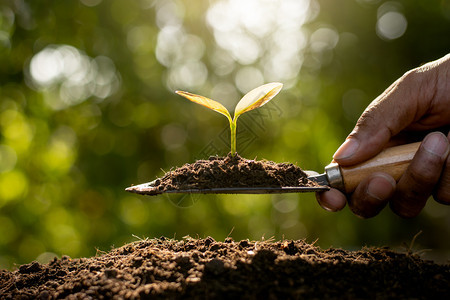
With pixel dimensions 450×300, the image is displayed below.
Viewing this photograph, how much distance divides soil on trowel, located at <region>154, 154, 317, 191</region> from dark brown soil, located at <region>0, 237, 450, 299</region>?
0.33 m

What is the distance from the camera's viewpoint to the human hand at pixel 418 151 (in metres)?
1.96

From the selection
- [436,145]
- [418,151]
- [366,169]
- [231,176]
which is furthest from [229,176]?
[436,145]

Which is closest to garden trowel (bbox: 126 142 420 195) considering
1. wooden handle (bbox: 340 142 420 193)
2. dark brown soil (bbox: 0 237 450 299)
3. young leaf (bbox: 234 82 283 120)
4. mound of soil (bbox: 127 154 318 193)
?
wooden handle (bbox: 340 142 420 193)

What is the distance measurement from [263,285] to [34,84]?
5223mm

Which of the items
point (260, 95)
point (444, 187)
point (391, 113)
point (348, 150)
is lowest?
point (444, 187)

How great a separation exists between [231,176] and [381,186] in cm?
98

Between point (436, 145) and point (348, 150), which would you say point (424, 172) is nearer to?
point (436, 145)

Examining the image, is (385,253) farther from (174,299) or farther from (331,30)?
(331,30)

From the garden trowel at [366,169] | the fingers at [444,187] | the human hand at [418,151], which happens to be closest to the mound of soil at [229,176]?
the garden trowel at [366,169]

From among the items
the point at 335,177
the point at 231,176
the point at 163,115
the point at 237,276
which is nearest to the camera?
the point at 237,276

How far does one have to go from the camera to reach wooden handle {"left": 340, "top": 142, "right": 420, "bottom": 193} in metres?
2.00

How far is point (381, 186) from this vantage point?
79.3 inches

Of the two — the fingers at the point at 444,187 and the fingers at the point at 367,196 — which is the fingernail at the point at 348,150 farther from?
the fingers at the point at 444,187

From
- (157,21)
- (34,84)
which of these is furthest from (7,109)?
(157,21)
